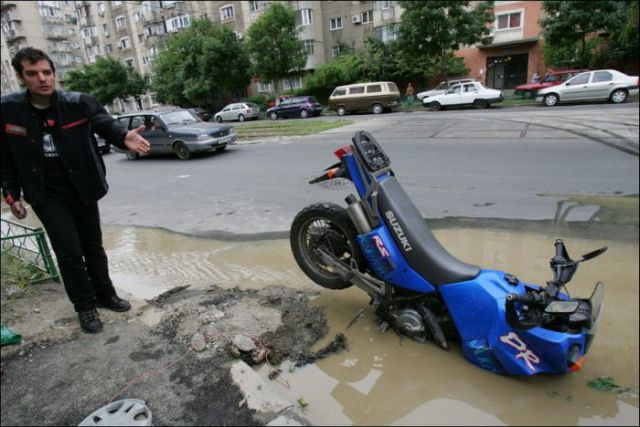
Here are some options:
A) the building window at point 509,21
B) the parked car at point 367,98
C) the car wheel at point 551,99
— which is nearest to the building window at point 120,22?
the parked car at point 367,98

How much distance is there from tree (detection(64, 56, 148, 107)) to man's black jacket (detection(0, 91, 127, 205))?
43.4 metres

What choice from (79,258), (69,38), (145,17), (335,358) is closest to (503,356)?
(335,358)

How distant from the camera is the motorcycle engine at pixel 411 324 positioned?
268cm

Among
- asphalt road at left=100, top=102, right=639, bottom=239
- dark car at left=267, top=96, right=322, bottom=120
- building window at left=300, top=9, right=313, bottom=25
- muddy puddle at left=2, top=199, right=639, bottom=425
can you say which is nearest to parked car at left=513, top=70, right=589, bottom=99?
asphalt road at left=100, top=102, right=639, bottom=239

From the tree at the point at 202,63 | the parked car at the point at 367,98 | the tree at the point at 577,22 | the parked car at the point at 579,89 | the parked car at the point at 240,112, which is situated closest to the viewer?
the parked car at the point at 579,89

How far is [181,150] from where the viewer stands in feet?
41.2

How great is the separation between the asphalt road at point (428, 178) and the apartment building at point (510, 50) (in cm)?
1906

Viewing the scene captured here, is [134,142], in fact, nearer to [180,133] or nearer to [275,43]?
[180,133]

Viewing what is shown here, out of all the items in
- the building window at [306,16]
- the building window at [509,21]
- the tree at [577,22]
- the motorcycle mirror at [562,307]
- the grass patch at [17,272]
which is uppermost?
the building window at [306,16]

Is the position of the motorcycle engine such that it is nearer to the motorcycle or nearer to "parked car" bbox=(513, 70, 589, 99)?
the motorcycle

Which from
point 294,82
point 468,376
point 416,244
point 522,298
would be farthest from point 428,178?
point 294,82

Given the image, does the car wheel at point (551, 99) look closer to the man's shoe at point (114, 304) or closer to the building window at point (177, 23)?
the man's shoe at point (114, 304)

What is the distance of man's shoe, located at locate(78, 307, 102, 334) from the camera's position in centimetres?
302

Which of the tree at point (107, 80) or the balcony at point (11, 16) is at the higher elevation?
the balcony at point (11, 16)
